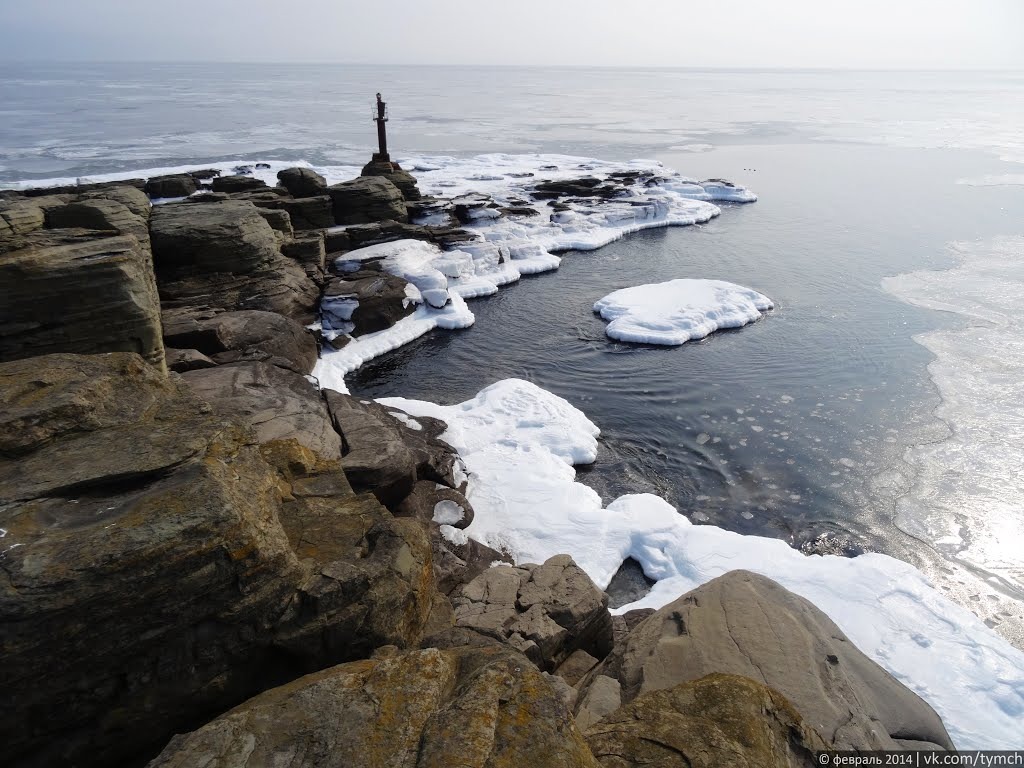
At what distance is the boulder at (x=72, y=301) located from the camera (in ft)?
32.7

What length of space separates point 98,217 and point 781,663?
A: 57.8 ft

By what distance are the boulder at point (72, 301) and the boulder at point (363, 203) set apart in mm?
17856

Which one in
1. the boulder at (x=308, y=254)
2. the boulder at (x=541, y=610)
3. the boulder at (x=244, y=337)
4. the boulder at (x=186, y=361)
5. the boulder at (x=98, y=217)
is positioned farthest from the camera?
the boulder at (x=308, y=254)

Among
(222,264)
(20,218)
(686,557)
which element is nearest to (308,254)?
(222,264)

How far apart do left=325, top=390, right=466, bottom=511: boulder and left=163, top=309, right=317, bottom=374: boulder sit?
250 cm

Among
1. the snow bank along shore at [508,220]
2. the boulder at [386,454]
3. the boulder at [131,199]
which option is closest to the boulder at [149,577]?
the boulder at [386,454]

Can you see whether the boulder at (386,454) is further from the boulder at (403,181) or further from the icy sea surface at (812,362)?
the boulder at (403,181)

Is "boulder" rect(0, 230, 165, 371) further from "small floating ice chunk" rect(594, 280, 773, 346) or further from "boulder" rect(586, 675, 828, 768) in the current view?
"small floating ice chunk" rect(594, 280, 773, 346)

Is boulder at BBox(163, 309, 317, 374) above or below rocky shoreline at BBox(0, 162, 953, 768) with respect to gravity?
below

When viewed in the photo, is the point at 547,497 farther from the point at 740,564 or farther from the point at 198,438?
the point at 198,438

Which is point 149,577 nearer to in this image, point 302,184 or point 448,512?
point 448,512

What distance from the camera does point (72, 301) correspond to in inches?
396

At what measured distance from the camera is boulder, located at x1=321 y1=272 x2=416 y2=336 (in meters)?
19.4

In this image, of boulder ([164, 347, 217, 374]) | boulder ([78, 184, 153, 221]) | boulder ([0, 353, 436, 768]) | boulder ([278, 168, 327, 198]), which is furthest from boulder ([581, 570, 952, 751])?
boulder ([278, 168, 327, 198])
